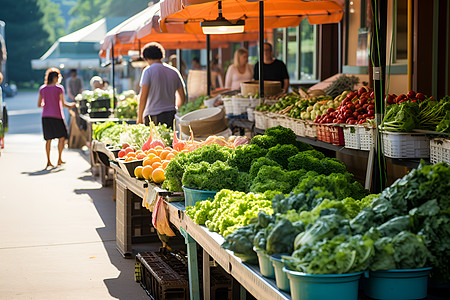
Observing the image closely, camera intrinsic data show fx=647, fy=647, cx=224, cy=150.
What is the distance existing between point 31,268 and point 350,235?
13.6 feet

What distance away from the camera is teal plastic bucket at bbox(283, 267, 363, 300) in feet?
7.80

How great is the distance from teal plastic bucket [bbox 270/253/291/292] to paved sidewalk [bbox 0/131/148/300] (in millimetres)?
2690

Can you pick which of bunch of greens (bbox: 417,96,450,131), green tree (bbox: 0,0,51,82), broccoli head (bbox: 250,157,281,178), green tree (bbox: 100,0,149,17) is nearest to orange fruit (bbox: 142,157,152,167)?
broccoli head (bbox: 250,157,281,178)

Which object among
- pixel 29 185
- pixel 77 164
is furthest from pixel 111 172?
pixel 77 164

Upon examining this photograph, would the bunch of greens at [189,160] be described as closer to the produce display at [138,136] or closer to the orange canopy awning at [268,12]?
the produce display at [138,136]

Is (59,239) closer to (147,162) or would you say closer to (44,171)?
(147,162)

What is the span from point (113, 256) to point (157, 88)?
2.91m

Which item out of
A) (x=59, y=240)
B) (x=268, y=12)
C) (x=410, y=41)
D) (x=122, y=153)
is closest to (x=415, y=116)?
(x=122, y=153)

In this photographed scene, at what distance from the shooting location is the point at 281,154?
4406 mm

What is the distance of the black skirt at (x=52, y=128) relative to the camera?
12.9 meters

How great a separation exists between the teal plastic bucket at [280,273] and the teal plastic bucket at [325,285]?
160mm

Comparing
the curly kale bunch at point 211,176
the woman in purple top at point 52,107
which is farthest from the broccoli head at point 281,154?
the woman in purple top at point 52,107

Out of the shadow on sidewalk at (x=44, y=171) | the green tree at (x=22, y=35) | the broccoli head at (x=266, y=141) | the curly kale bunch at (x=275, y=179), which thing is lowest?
the shadow on sidewalk at (x=44, y=171)

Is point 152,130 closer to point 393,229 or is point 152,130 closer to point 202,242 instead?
point 202,242
